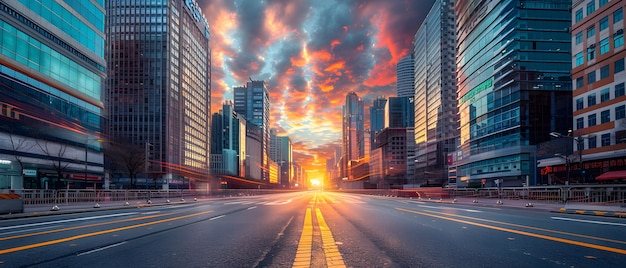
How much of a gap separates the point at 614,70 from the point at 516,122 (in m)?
27.3

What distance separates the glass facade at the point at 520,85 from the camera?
70.6 metres

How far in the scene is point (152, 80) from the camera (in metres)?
128

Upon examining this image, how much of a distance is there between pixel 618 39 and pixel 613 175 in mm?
15746

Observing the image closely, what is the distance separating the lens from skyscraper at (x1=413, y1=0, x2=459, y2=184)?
142 m

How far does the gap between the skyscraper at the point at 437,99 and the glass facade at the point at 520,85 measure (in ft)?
171

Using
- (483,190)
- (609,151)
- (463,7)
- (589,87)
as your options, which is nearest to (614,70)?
(589,87)

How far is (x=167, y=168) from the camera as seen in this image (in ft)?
401

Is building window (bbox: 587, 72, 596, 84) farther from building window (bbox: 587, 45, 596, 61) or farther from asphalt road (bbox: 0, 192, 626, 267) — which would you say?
asphalt road (bbox: 0, 192, 626, 267)

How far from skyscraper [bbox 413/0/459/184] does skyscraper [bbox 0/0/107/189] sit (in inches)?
4106

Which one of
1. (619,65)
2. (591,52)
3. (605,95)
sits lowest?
(605,95)

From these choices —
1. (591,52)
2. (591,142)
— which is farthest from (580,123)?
(591,52)

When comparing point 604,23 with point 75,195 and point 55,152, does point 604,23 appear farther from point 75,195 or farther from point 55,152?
point 55,152

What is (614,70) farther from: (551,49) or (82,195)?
(82,195)

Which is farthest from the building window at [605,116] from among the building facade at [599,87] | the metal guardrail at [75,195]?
the metal guardrail at [75,195]
